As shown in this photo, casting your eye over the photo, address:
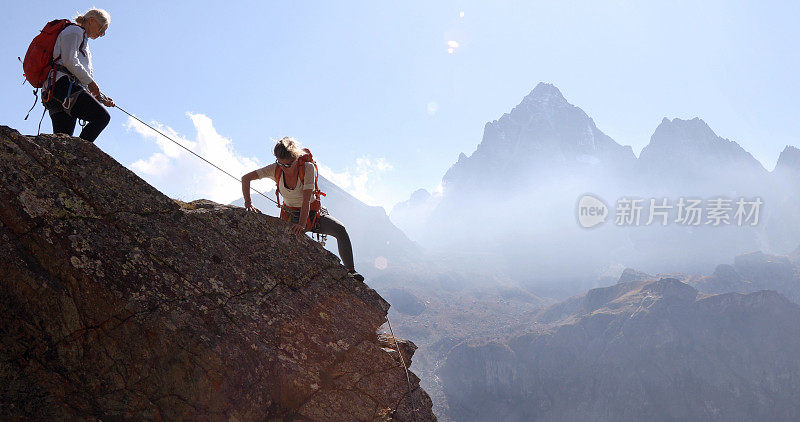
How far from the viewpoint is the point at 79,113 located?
809 centimetres

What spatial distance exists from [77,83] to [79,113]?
23.6 inches

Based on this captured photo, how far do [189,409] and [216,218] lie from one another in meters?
3.88

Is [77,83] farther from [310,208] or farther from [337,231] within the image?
[337,231]

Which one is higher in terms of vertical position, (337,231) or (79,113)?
(337,231)

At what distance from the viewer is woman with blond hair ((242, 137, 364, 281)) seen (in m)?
9.03

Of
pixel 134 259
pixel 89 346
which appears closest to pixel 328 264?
pixel 134 259

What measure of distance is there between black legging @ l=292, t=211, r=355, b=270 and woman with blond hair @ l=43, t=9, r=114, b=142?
4617 mm

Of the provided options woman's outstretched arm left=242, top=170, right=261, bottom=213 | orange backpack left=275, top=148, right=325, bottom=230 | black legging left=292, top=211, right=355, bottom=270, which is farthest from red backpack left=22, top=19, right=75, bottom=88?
black legging left=292, top=211, right=355, bottom=270

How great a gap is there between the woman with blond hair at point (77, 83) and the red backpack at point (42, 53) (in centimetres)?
11

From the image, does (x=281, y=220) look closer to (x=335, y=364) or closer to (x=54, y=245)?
(x=335, y=364)

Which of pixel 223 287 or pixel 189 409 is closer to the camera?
pixel 189 409

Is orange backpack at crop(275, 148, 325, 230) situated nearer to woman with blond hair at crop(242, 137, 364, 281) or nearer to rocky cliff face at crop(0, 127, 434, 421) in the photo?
woman with blond hair at crop(242, 137, 364, 281)

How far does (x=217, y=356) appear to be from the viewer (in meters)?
7.18

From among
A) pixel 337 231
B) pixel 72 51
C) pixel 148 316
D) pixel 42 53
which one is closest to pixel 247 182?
pixel 337 231
